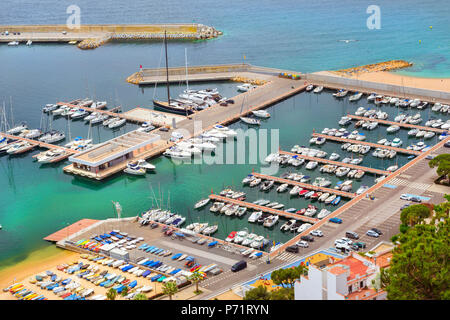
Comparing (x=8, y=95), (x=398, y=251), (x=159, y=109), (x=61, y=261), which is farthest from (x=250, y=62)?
(x=398, y=251)

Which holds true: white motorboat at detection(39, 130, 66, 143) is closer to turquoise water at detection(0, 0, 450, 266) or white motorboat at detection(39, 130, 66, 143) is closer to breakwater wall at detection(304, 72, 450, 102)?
turquoise water at detection(0, 0, 450, 266)

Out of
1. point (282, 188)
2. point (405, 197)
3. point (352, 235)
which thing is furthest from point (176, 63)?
point (352, 235)

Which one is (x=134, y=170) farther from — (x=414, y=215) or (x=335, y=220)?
(x=414, y=215)

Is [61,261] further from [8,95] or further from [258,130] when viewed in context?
[8,95]

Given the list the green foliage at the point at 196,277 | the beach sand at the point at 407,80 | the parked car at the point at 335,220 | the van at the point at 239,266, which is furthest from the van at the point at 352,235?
the beach sand at the point at 407,80

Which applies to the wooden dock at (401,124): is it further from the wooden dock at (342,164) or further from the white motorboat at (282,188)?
the white motorboat at (282,188)

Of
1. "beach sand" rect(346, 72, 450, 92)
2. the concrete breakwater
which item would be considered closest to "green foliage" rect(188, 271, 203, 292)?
"beach sand" rect(346, 72, 450, 92)

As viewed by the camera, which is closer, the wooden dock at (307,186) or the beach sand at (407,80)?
the wooden dock at (307,186)
